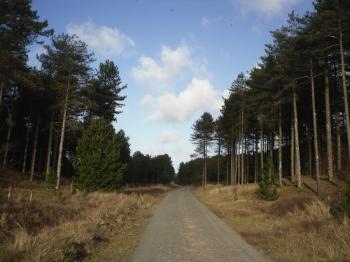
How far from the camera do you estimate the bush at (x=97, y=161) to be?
89.1 ft

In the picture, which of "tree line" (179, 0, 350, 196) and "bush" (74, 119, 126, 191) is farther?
"bush" (74, 119, 126, 191)

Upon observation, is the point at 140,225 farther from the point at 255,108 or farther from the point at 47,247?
the point at 255,108

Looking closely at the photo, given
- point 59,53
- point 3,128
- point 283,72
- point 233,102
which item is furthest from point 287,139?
point 3,128

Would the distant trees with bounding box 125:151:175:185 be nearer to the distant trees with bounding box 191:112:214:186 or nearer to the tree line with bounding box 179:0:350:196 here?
the distant trees with bounding box 191:112:214:186

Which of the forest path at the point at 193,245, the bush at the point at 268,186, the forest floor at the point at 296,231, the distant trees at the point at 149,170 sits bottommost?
the forest path at the point at 193,245

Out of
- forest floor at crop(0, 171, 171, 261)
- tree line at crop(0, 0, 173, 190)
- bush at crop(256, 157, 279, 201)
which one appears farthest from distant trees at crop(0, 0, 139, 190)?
bush at crop(256, 157, 279, 201)

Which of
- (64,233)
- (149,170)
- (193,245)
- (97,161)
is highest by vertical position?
(149,170)

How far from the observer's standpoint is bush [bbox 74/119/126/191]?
2716 centimetres

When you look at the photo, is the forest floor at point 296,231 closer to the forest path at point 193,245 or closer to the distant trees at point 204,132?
the forest path at point 193,245

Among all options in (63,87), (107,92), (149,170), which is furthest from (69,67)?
(149,170)

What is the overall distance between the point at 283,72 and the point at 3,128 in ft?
111

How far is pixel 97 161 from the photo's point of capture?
88.7ft

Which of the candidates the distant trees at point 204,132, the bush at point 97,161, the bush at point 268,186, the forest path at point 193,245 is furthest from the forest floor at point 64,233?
the distant trees at point 204,132

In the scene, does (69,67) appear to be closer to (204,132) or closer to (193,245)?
(193,245)
